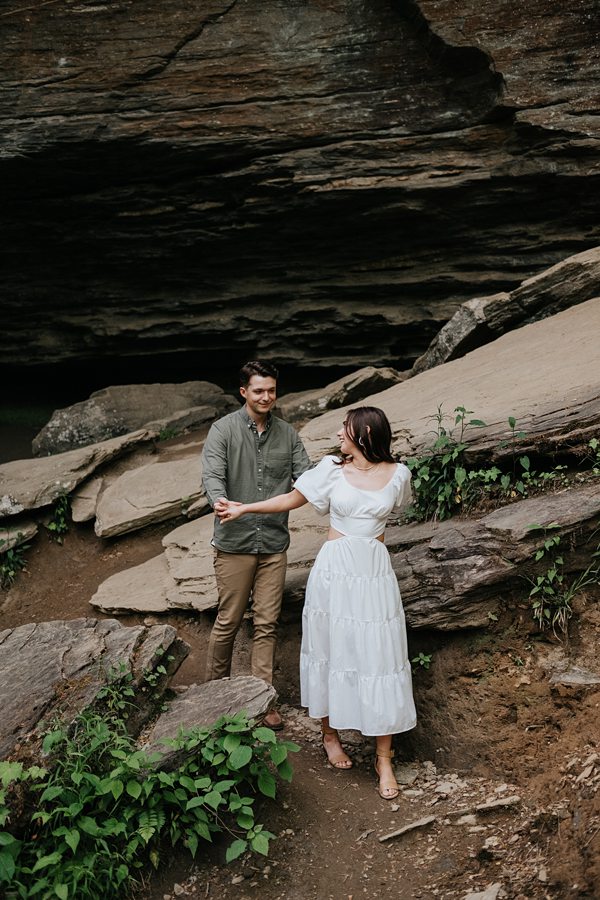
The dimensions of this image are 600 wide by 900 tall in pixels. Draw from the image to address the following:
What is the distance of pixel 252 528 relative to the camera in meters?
4.76

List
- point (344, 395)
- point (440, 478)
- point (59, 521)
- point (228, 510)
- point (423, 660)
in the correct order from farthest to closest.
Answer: point (344, 395) → point (59, 521) → point (440, 478) → point (423, 660) → point (228, 510)

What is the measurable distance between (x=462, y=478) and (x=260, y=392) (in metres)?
1.39

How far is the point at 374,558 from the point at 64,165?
24.5 ft

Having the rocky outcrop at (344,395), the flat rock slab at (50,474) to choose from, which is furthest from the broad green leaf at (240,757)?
the rocky outcrop at (344,395)

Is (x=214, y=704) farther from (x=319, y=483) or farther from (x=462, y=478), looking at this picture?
(x=462, y=478)

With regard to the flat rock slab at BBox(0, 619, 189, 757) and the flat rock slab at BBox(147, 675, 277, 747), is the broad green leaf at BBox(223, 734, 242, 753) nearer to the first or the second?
the flat rock slab at BBox(147, 675, 277, 747)

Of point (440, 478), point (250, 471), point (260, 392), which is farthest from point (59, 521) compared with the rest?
point (440, 478)

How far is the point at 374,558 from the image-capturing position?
4160mm

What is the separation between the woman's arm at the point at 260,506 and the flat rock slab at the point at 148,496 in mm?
3079

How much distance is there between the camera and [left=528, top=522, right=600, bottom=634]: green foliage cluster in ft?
14.3

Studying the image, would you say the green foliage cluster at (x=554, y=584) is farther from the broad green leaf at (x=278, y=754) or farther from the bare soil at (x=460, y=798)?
the broad green leaf at (x=278, y=754)

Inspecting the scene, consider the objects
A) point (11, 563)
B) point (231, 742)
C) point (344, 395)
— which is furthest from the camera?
point (344, 395)

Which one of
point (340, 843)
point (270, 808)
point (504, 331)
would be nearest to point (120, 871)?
point (270, 808)

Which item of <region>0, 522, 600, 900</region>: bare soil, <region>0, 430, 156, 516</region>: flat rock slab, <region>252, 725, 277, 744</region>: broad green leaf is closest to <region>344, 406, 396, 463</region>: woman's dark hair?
<region>0, 522, 600, 900</region>: bare soil
